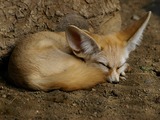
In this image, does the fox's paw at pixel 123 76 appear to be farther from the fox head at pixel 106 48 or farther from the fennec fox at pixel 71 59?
the fox head at pixel 106 48

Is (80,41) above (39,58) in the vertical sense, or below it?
above

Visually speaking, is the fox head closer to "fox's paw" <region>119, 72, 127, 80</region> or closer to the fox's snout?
the fox's snout

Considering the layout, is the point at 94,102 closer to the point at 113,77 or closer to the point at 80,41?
the point at 113,77

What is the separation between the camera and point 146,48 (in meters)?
5.12

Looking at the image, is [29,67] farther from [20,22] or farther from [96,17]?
[96,17]

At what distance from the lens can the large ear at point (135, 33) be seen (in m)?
4.07

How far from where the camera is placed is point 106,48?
13.4 ft

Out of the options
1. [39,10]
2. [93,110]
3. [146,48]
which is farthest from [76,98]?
[146,48]

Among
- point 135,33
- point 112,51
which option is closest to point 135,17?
point 135,33

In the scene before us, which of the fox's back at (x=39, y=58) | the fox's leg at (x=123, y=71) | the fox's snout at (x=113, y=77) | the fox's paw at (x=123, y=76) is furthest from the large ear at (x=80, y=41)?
the fox's paw at (x=123, y=76)

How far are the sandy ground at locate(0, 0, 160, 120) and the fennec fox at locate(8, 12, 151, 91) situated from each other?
3.6 inches

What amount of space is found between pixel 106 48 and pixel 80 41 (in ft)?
0.93

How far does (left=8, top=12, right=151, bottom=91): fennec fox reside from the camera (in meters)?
3.83

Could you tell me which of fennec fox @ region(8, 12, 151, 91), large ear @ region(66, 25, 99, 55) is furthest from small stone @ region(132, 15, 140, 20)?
large ear @ region(66, 25, 99, 55)
